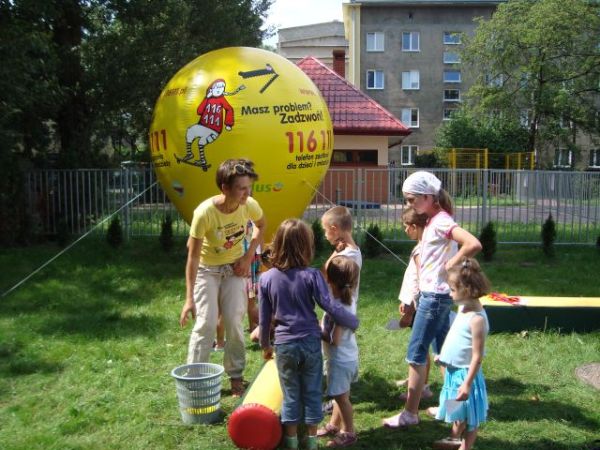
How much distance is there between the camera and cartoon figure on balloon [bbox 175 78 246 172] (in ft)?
25.5

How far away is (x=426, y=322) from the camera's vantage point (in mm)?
A: 4301

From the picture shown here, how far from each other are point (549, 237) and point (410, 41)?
3527cm

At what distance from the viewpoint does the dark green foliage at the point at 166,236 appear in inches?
464

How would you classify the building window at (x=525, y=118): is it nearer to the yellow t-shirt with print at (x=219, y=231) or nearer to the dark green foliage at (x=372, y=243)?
the dark green foliage at (x=372, y=243)

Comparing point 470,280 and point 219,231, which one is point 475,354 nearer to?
point 470,280

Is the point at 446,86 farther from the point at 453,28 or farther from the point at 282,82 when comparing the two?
the point at 282,82

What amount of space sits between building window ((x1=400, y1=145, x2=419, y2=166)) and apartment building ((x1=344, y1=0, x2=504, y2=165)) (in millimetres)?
71

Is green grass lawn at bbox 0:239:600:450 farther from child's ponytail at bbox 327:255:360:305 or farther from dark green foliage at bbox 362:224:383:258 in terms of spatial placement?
dark green foliage at bbox 362:224:383:258

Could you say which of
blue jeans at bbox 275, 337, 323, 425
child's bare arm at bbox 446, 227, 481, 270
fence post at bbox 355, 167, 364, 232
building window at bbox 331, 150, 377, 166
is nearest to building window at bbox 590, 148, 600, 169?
building window at bbox 331, 150, 377, 166

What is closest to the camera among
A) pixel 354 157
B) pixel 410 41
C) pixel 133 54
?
pixel 133 54

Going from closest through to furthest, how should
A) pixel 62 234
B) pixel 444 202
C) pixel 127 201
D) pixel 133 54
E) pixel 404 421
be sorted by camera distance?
pixel 444 202 < pixel 404 421 < pixel 62 234 < pixel 127 201 < pixel 133 54

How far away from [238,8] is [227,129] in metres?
13.3

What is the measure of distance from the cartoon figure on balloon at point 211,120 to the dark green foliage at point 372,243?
481cm

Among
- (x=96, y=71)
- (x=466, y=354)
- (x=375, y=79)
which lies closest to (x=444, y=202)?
(x=466, y=354)
